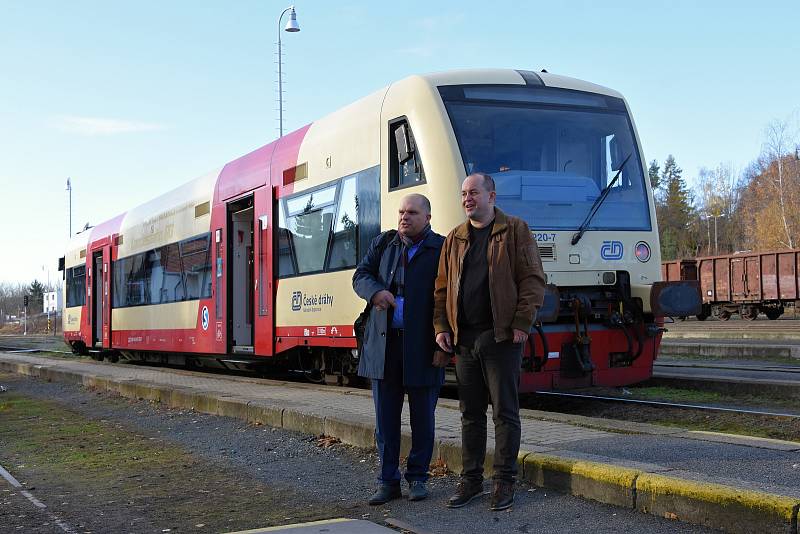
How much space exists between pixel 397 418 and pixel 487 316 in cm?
94

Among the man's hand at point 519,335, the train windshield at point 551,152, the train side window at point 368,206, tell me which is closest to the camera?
the man's hand at point 519,335

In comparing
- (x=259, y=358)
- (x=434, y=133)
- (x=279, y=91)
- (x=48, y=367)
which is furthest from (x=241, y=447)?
(x=279, y=91)

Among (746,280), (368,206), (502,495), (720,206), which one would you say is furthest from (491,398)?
(720,206)

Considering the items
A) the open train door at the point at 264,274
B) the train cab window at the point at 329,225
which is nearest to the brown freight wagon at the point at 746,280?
the open train door at the point at 264,274

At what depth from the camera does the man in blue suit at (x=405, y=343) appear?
535cm

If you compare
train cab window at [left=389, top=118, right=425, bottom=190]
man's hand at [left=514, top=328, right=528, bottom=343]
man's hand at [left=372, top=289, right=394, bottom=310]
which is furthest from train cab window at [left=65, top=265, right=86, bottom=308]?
man's hand at [left=514, top=328, right=528, bottom=343]

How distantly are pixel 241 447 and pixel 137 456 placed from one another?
857 millimetres

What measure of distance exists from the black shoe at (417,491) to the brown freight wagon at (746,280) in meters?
29.6

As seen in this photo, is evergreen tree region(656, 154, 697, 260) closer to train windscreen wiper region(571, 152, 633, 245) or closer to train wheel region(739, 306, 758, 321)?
train wheel region(739, 306, 758, 321)

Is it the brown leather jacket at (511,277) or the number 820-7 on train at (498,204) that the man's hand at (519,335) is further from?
the number 820-7 on train at (498,204)

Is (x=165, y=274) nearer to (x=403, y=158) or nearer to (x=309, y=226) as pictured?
(x=309, y=226)

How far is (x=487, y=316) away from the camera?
5.08m

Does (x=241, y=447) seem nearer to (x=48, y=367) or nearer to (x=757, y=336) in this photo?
(x=48, y=367)

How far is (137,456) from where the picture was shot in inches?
305
